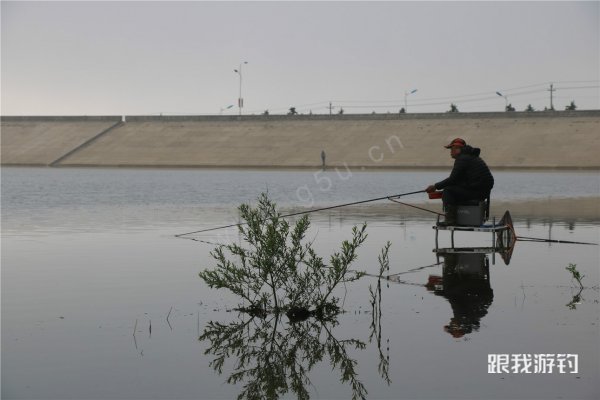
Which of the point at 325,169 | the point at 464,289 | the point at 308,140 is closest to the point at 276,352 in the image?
the point at 464,289

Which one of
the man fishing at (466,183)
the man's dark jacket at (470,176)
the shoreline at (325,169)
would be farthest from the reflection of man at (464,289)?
the shoreline at (325,169)

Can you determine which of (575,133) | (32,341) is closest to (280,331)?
(32,341)

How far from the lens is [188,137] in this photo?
10012cm

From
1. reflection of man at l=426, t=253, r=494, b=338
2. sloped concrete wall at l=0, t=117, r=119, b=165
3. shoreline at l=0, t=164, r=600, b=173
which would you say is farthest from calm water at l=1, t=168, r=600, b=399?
sloped concrete wall at l=0, t=117, r=119, b=165

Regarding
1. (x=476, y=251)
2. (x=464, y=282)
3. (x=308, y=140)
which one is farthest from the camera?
(x=308, y=140)

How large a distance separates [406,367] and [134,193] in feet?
104

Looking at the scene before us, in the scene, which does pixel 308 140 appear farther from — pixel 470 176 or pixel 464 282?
pixel 464 282

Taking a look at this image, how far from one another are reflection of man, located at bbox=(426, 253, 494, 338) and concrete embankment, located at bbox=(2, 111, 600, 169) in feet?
202

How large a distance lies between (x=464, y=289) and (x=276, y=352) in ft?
12.5

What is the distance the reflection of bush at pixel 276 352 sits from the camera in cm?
717

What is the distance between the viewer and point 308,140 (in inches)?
3666

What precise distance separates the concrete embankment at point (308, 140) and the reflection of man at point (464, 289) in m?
61.6

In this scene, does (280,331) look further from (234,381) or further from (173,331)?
(234,381)

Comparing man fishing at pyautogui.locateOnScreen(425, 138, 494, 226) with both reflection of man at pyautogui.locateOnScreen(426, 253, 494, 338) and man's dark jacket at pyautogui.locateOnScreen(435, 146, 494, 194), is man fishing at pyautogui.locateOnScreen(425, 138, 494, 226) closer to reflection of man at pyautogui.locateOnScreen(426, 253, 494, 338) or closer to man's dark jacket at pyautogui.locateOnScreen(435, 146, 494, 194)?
man's dark jacket at pyautogui.locateOnScreen(435, 146, 494, 194)
